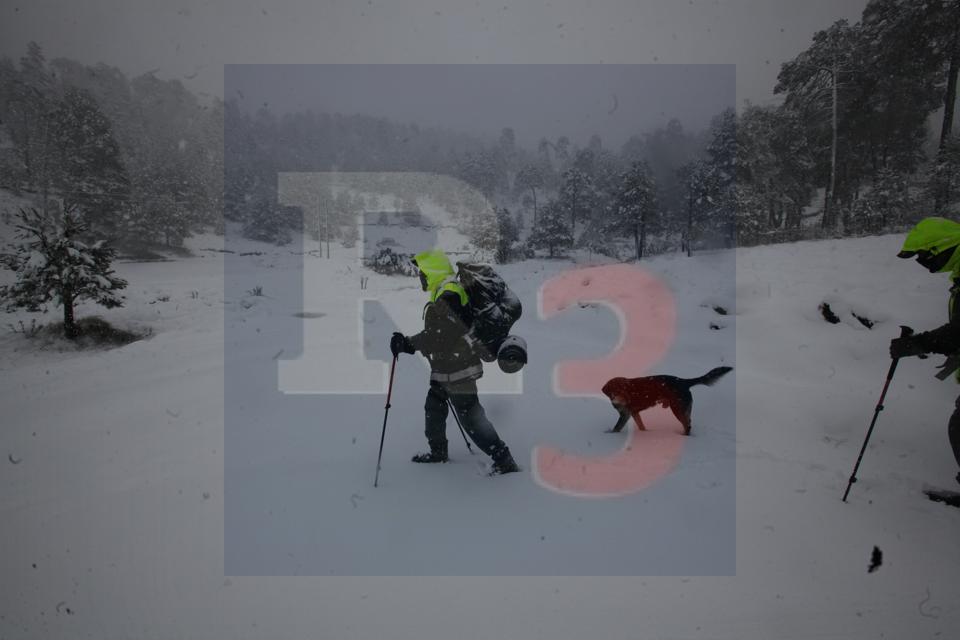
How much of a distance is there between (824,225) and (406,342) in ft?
85.4

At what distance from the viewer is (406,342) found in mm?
4336

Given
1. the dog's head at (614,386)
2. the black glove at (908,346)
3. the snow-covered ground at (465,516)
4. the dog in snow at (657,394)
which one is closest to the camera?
the snow-covered ground at (465,516)

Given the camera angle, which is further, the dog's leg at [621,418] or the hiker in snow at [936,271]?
the dog's leg at [621,418]

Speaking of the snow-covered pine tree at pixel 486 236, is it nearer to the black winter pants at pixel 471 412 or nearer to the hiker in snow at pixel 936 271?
the black winter pants at pixel 471 412

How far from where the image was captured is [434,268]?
4328 millimetres

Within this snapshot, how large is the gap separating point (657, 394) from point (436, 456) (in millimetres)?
2881

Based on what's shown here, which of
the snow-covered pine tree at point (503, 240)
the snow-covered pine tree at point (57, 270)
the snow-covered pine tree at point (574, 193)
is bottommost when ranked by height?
the snow-covered pine tree at point (57, 270)

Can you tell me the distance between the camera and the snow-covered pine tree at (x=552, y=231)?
38500 mm

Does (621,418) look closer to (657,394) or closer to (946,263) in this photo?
(657,394)

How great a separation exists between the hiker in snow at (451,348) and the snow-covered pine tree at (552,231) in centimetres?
3551

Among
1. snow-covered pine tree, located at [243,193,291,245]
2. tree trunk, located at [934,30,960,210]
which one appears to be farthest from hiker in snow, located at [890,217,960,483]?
snow-covered pine tree, located at [243,193,291,245]

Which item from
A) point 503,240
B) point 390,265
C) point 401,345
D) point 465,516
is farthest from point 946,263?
point 503,240

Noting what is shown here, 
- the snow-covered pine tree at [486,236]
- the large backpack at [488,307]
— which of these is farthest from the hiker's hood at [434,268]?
the snow-covered pine tree at [486,236]
